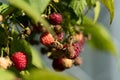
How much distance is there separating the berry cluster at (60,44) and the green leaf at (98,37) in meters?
0.03

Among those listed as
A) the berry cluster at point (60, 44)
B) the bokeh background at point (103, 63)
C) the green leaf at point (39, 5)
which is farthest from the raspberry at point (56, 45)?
the bokeh background at point (103, 63)

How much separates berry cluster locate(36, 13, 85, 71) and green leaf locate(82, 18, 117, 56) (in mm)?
29

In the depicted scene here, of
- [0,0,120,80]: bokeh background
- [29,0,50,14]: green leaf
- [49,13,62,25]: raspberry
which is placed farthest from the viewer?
[0,0,120,80]: bokeh background

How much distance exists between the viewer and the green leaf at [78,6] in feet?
2.71

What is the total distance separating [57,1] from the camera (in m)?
0.85

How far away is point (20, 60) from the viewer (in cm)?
70

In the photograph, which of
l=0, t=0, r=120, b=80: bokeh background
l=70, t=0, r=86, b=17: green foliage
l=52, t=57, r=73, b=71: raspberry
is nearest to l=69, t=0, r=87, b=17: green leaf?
l=70, t=0, r=86, b=17: green foliage

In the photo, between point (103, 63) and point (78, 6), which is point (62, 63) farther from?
point (103, 63)

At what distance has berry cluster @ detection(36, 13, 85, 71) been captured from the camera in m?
0.79

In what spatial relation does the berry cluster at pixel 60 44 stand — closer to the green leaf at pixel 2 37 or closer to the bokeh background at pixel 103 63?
the green leaf at pixel 2 37

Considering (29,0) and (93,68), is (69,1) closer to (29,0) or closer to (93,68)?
(29,0)

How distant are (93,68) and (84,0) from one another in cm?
196

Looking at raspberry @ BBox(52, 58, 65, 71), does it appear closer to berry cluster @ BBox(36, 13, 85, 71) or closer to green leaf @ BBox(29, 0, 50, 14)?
berry cluster @ BBox(36, 13, 85, 71)

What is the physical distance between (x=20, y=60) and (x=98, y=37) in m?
0.18
